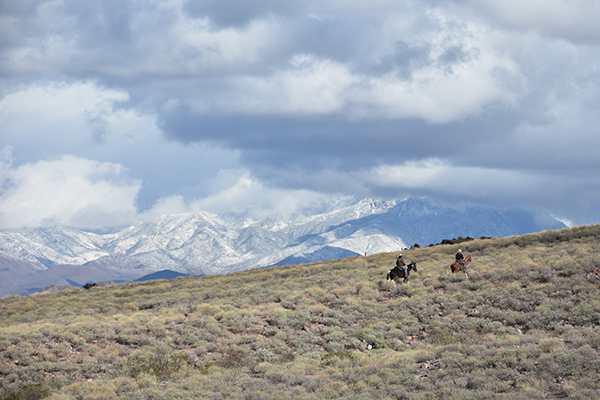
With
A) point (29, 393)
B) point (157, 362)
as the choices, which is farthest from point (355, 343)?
point (29, 393)

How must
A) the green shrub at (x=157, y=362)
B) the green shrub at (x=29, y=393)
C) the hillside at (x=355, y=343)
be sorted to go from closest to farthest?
the hillside at (x=355, y=343), the green shrub at (x=29, y=393), the green shrub at (x=157, y=362)

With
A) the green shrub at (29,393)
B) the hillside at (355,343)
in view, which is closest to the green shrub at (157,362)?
the hillside at (355,343)

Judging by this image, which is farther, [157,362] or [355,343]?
[355,343]

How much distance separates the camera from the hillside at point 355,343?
17.8 meters

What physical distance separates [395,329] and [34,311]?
3113 centimetres

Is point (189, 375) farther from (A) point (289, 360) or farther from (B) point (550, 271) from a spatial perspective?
(B) point (550, 271)

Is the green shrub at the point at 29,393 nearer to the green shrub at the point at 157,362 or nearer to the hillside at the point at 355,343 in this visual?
the hillside at the point at 355,343

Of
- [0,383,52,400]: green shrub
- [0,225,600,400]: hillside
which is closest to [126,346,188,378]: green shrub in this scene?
[0,225,600,400]: hillside

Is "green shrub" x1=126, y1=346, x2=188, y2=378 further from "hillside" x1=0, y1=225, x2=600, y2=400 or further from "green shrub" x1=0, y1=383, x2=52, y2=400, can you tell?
"green shrub" x1=0, y1=383, x2=52, y2=400

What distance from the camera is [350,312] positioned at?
2988 centimetres

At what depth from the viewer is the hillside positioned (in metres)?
17.8

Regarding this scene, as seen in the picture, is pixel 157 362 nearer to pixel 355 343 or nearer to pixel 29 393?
pixel 29 393

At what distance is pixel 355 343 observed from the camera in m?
24.5

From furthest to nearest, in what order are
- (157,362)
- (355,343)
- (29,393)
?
(355,343), (157,362), (29,393)
